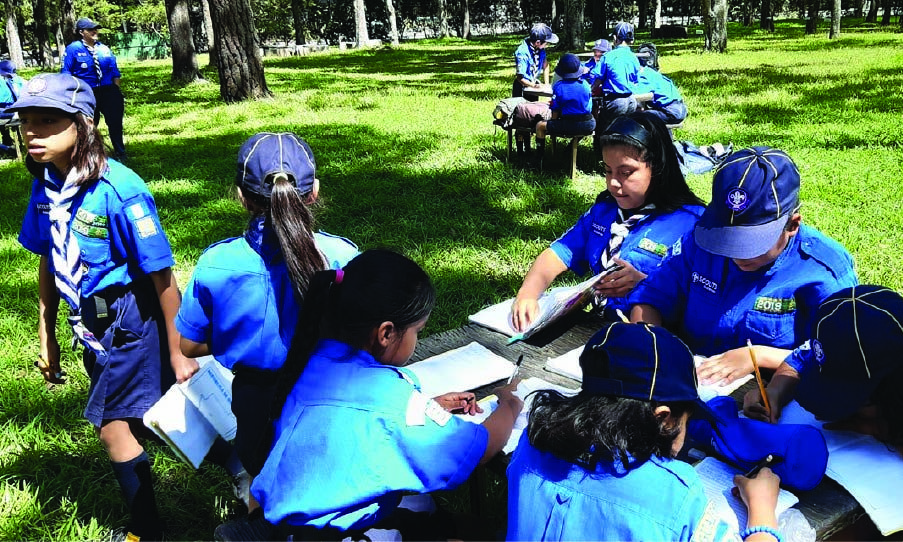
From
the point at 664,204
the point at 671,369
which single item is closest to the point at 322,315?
the point at 671,369

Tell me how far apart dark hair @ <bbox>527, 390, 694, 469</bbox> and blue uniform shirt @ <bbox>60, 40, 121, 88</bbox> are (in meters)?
8.96

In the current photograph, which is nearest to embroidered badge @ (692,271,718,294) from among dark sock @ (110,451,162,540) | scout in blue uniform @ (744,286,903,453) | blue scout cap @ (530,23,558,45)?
scout in blue uniform @ (744,286,903,453)

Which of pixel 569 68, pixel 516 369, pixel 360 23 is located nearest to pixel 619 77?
pixel 569 68

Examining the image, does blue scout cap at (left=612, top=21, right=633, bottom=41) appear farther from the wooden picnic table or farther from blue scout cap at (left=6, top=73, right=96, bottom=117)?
blue scout cap at (left=6, top=73, right=96, bottom=117)

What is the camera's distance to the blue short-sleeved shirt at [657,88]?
787 cm

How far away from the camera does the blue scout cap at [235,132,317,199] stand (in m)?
1.93

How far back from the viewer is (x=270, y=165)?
192 cm

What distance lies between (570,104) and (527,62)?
245 cm

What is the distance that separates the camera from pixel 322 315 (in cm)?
169

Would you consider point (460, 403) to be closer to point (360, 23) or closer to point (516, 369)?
point (516, 369)

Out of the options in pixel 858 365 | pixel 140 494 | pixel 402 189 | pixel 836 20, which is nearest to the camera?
pixel 858 365

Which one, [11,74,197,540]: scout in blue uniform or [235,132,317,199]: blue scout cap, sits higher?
[235,132,317,199]: blue scout cap

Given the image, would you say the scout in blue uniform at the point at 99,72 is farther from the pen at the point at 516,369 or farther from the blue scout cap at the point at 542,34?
the pen at the point at 516,369

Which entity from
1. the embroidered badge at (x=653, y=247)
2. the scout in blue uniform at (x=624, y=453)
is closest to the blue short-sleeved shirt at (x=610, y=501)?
the scout in blue uniform at (x=624, y=453)
